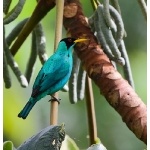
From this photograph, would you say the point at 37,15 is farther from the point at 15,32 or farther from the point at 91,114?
the point at 91,114

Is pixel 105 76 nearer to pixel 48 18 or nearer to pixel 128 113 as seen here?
pixel 128 113

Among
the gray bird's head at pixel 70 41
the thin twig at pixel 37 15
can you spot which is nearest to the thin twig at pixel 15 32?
the thin twig at pixel 37 15

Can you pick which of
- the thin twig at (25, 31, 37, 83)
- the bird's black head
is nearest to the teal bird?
the bird's black head

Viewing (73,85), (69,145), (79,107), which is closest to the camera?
(69,145)

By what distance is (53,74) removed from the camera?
701 millimetres

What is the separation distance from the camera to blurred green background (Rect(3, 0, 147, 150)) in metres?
0.93

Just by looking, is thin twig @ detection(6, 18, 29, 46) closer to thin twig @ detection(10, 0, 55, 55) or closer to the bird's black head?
thin twig @ detection(10, 0, 55, 55)

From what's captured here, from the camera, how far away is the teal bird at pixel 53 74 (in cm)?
68

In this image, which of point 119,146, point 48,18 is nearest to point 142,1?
point 48,18

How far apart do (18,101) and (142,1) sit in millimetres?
301

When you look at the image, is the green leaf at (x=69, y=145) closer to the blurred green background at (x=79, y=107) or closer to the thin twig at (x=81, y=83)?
the thin twig at (x=81, y=83)

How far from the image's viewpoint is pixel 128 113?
2.17ft

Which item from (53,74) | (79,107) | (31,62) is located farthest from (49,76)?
(79,107)

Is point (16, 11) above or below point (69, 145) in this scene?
above
